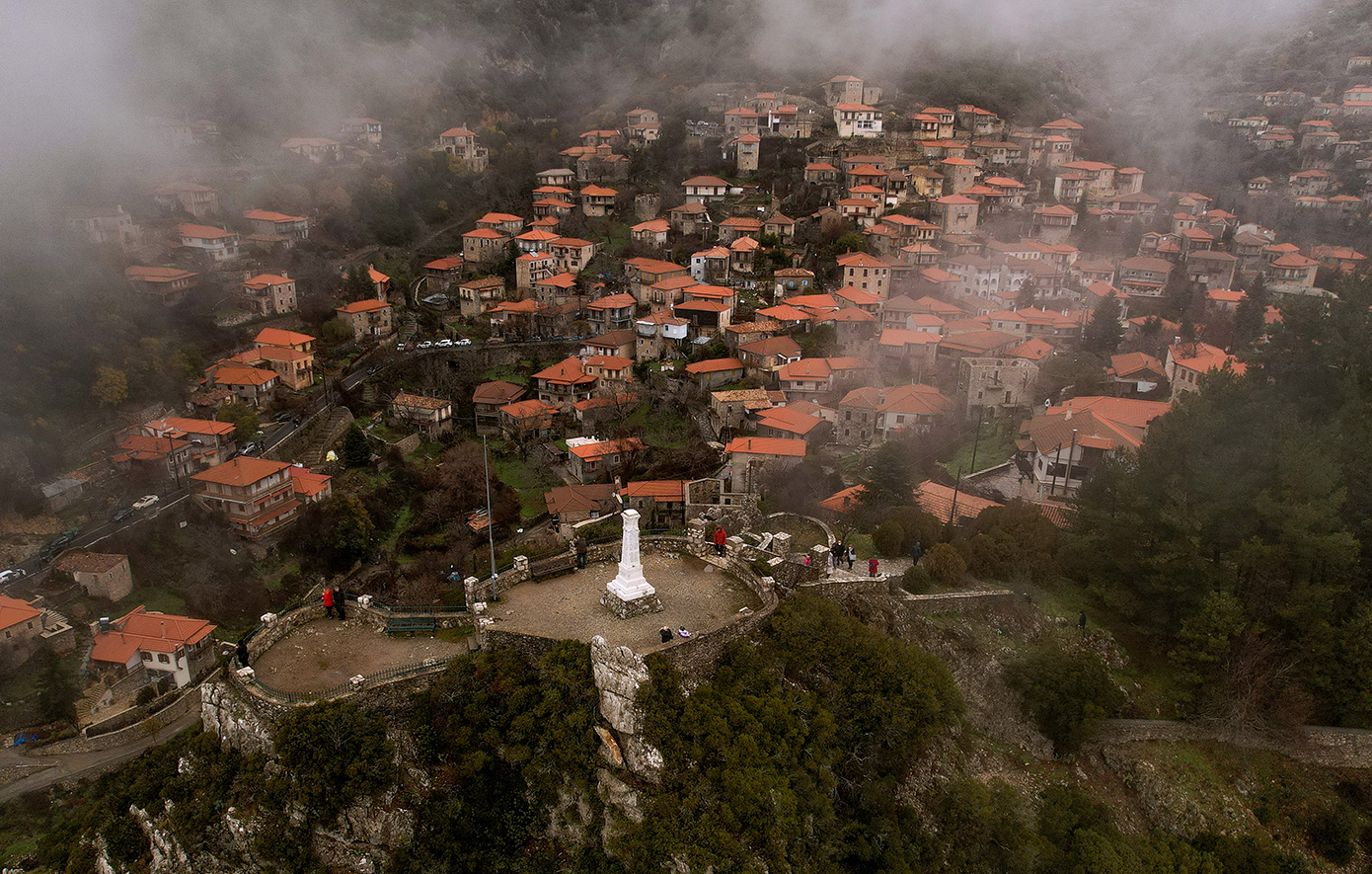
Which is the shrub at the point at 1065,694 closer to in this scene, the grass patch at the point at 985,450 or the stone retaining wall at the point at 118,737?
the grass patch at the point at 985,450

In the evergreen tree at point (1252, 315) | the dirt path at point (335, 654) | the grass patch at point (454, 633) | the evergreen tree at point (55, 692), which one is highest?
the evergreen tree at point (1252, 315)

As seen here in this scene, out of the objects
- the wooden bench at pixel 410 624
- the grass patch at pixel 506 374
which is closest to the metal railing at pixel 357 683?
the wooden bench at pixel 410 624

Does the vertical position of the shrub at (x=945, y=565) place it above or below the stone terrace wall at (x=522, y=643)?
below

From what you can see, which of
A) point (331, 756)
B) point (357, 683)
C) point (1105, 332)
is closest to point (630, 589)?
point (357, 683)

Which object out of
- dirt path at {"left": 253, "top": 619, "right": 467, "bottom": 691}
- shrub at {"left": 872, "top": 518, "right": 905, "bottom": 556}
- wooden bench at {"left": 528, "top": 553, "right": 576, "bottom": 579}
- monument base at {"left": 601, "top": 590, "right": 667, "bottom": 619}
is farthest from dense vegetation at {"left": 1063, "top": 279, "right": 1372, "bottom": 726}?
dirt path at {"left": 253, "top": 619, "right": 467, "bottom": 691}

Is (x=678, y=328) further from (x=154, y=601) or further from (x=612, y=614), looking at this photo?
(x=612, y=614)

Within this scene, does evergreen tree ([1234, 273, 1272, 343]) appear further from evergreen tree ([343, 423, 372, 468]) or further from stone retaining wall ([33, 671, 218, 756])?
stone retaining wall ([33, 671, 218, 756])

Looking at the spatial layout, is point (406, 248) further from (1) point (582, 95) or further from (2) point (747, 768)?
(2) point (747, 768)
